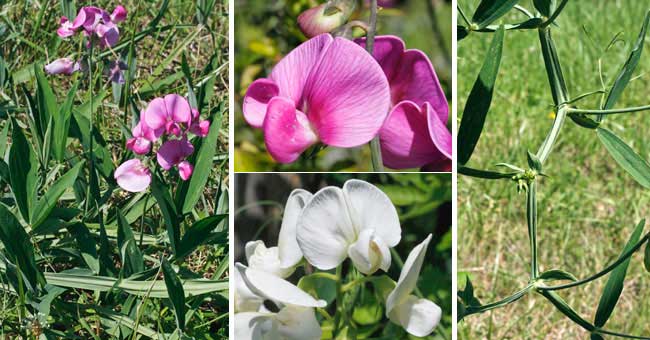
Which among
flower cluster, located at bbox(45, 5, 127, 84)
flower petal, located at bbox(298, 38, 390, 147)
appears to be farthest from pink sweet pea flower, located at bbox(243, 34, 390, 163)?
flower cluster, located at bbox(45, 5, 127, 84)

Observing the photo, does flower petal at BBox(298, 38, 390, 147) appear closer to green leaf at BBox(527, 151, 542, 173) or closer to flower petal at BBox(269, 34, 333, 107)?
flower petal at BBox(269, 34, 333, 107)

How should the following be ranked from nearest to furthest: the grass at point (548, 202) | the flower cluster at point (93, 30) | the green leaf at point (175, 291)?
1. the green leaf at point (175, 291)
2. the flower cluster at point (93, 30)
3. the grass at point (548, 202)

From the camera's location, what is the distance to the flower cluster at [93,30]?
4.80 ft

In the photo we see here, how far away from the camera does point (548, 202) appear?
5.82ft

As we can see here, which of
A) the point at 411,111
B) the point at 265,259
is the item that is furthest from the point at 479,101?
the point at 265,259

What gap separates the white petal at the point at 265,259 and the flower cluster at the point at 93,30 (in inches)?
→ 20.5

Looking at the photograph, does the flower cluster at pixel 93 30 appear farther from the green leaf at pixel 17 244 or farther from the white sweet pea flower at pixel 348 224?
the white sweet pea flower at pixel 348 224

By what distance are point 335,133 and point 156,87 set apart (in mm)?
609

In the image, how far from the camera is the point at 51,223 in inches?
54.3

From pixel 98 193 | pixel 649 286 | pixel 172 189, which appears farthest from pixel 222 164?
pixel 649 286

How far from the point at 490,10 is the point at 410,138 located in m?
0.18

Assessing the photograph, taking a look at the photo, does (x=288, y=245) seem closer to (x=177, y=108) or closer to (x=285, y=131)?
(x=285, y=131)

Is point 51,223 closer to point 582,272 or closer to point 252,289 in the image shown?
point 252,289

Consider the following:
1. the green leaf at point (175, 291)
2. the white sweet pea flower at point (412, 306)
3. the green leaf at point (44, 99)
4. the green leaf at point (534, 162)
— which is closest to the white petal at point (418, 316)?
the white sweet pea flower at point (412, 306)
